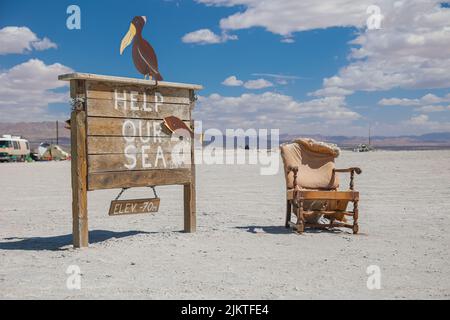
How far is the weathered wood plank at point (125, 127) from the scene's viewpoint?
7.06 meters

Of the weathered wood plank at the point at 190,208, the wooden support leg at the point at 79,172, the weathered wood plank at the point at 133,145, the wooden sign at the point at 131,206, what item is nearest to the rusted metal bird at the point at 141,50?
the weathered wood plank at the point at 133,145

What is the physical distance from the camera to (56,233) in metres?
8.41

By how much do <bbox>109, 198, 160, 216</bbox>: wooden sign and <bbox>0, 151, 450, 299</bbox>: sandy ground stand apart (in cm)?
46

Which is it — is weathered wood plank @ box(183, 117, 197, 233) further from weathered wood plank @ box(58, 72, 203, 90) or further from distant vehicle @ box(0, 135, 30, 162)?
distant vehicle @ box(0, 135, 30, 162)

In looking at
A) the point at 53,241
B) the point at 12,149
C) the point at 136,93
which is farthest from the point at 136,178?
the point at 12,149

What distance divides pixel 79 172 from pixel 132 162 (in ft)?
3.03

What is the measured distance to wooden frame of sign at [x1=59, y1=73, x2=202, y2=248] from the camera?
22.6 feet

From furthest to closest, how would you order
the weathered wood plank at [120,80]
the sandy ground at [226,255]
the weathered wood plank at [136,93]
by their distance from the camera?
the weathered wood plank at [136,93] < the weathered wood plank at [120,80] < the sandy ground at [226,255]

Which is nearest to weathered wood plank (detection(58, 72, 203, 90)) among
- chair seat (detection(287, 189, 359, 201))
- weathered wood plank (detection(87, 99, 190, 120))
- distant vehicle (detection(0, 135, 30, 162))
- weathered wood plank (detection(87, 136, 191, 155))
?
weathered wood plank (detection(87, 99, 190, 120))

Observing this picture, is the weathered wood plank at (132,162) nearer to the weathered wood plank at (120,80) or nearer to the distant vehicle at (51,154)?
the weathered wood plank at (120,80)

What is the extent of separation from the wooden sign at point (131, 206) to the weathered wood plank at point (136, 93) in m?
1.51
